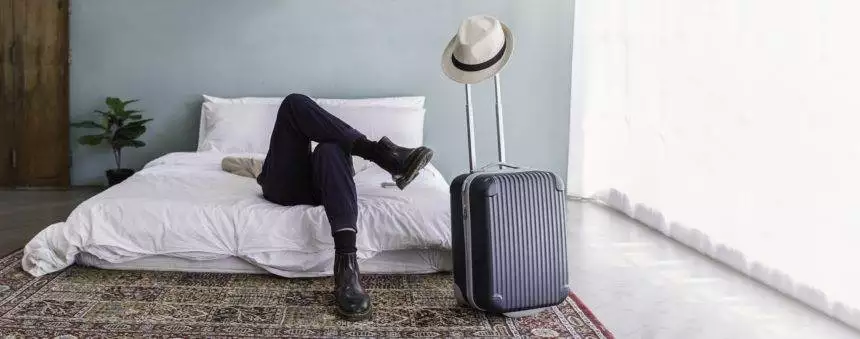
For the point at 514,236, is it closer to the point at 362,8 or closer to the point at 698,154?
the point at 698,154

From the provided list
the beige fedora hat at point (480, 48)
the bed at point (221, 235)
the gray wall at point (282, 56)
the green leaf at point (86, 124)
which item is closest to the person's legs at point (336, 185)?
the bed at point (221, 235)

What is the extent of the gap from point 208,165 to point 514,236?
188 cm

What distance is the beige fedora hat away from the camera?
87.4 inches

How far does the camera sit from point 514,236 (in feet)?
6.65

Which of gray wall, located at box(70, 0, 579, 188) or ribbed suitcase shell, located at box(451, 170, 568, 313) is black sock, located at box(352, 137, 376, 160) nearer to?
ribbed suitcase shell, located at box(451, 170, 568, 313)

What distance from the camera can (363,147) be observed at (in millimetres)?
2244

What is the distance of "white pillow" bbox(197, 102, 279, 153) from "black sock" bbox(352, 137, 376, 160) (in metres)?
1.79

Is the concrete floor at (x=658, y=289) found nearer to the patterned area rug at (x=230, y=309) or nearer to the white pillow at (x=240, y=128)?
the patterned area rug at (x=230, y=309)

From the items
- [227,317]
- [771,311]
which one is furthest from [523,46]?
[227,317]

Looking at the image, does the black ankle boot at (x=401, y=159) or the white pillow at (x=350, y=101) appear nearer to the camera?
the black ankle boot at (x=401, y=159)

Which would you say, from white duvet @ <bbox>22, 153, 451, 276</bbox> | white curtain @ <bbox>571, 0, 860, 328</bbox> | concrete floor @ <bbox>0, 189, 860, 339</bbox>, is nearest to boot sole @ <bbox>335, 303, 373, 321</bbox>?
white duvet @ <bbox>22, 153, 451, 276</bbox>

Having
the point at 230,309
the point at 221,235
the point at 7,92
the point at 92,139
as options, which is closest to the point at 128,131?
the point at 92,139

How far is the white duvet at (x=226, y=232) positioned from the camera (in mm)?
2438

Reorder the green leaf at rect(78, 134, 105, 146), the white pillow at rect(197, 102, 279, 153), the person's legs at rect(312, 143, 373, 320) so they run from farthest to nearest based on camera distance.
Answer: the green leaf at rect(78, 134, 105, 146) < the white pillow at rect(197, 102, 279, 153) < the person's legs at rect(312, 143, 373, 320)
